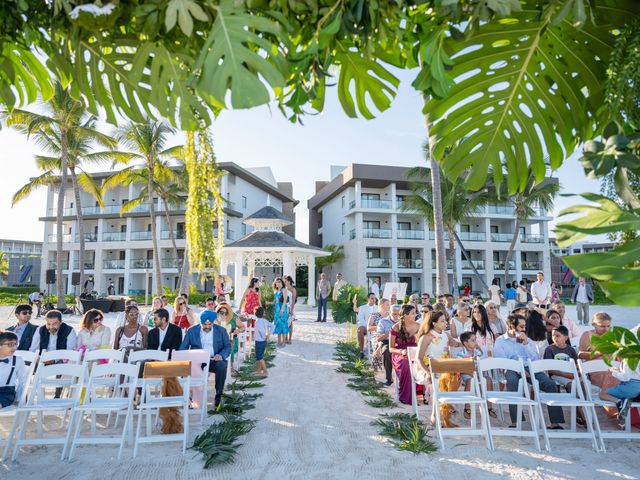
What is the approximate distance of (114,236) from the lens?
35.0 m

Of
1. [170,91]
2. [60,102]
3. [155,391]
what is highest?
[60,102]

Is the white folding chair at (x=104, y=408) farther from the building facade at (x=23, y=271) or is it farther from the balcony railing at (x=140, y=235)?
the building facade at (x=23, y=271)

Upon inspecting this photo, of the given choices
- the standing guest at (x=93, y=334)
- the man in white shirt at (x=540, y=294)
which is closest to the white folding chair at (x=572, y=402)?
the standing guest at (x=93, y=334)

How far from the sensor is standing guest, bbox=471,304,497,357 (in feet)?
23.4

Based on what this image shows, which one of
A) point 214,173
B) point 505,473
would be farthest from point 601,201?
point 214,173

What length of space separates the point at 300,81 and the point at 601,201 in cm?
94

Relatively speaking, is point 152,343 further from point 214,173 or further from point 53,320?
point 214,173

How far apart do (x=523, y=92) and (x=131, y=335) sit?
264 inches

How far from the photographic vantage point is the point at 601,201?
86 cm

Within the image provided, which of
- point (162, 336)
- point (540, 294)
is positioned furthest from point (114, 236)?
point (540, 294)

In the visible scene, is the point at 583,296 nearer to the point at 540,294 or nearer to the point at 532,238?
the point at 540,294

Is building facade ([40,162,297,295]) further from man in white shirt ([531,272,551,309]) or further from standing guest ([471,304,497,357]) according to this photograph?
standing guest ([471,304,497,357])

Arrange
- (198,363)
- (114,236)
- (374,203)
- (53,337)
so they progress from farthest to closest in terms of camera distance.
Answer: (114,236) → (374,203) → (53,337) → (198,363)

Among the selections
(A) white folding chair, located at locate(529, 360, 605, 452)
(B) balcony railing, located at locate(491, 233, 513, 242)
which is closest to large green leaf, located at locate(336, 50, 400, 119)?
(A) white folding chair, located at locate(529, 360, 605, 452)
